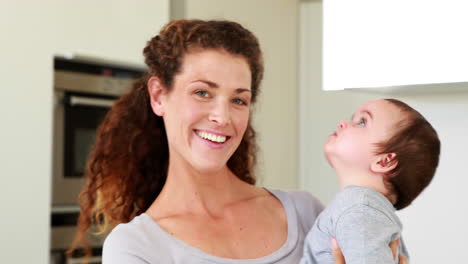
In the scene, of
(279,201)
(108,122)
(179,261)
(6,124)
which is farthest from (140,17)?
(179,261)

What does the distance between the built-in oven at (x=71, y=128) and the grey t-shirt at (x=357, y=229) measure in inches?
57.4

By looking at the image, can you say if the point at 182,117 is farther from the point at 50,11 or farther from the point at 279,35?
the point at 279,35

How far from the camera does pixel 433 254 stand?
173cm

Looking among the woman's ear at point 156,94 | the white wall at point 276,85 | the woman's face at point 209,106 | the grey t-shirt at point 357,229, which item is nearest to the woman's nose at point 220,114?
the woman's face at point 209,106

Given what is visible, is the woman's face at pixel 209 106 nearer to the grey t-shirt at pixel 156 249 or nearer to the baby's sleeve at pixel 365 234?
the grey t-shirt at pixel 156 249

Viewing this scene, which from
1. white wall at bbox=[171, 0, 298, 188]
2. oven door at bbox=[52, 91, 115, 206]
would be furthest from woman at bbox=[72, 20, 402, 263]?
white wall at bbox=[171, 0, 298, 188]

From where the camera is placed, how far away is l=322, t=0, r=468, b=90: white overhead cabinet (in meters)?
1.40

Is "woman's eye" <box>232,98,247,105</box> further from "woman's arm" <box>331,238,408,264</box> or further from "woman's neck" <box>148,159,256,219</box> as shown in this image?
"woman's arm" <box>331,238,408,264</box>

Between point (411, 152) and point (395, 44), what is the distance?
0.26m

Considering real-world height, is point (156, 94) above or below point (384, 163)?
above

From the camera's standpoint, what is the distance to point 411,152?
1356mm

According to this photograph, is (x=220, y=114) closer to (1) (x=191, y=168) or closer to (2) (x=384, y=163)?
(1) (x=191, y=168)

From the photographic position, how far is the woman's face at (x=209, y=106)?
53.9 inches

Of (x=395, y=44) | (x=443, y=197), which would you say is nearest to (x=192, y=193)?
(x=395, y=44)
